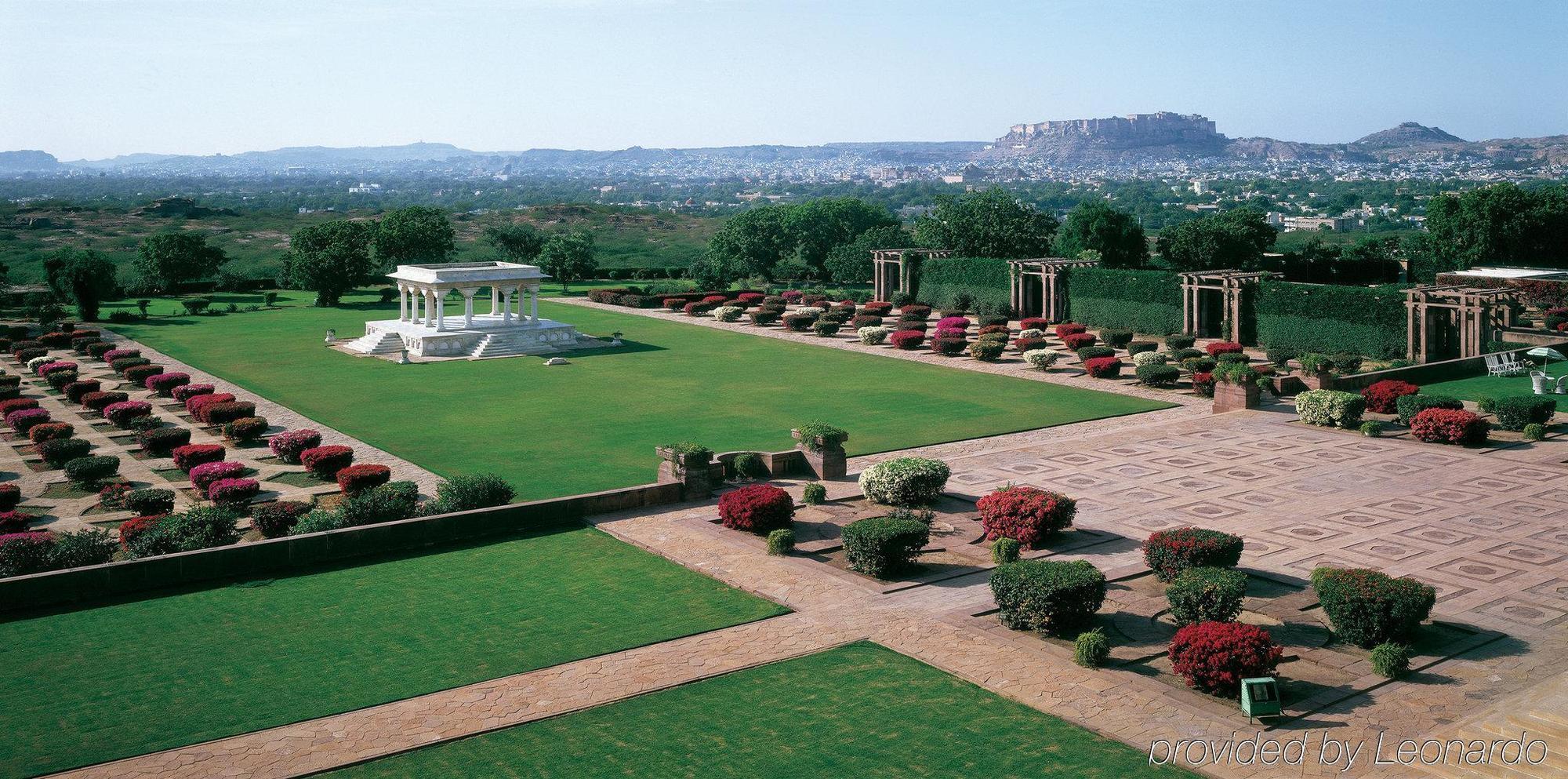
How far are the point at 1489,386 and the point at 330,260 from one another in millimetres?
62706

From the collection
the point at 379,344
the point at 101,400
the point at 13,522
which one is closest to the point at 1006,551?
A: the point at 13,522

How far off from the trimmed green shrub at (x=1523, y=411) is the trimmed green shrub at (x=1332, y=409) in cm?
331

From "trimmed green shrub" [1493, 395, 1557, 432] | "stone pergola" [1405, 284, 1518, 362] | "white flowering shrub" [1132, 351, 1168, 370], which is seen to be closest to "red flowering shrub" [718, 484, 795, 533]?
"trimmed green shrub" [1493, 395, 1557, 432]

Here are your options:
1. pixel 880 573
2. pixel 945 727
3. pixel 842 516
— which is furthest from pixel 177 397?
pixel 945 727

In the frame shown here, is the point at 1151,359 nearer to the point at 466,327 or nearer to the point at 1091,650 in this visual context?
the point at 1091,650

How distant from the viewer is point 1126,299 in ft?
194

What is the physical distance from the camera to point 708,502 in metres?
27.1

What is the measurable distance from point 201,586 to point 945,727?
13.6 metres

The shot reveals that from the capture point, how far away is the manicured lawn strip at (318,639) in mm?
16125

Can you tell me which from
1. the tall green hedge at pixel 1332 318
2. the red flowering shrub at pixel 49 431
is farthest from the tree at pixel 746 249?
the red flowering shrub at pixel 49 431

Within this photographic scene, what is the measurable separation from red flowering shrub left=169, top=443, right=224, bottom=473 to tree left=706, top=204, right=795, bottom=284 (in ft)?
197

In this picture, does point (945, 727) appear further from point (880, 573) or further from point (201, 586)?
point (201, 586)

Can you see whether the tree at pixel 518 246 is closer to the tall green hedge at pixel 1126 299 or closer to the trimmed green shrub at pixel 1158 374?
the tall green hedge at pixel 1126 299

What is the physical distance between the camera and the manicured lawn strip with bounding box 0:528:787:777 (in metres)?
16.1
